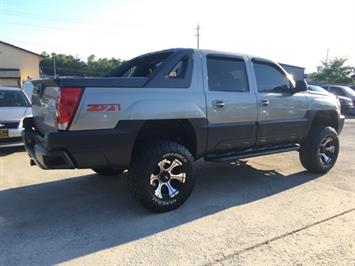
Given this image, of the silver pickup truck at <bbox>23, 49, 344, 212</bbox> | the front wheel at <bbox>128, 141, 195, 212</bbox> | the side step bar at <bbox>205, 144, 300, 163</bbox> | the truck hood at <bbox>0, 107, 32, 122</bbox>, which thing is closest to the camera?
the silver pickup truck at <bbox>23, 49, 344, 212</bbox>

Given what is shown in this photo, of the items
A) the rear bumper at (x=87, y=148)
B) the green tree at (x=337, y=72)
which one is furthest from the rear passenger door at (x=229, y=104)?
the green tree at (x=337, y=72)

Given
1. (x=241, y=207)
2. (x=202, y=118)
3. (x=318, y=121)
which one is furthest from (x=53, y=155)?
(x=318, y=121)

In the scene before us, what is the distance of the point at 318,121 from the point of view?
6.49 meters

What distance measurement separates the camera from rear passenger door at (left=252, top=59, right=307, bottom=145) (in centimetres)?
545

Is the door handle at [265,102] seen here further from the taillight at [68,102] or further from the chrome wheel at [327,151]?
the taillight at [68,102]

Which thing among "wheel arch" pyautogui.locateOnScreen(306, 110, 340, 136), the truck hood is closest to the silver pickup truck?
"wheel arch" pyautogui.locateOnScreen(306, 110, 340, 136)

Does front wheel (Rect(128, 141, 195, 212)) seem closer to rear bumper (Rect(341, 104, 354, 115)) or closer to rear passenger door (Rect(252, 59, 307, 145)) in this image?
rear passenger door (Rect(252, 59, 307, 145))

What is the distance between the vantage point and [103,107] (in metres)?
3.92

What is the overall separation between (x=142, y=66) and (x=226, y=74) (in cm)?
133

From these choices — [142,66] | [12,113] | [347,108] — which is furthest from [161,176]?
[347,108]

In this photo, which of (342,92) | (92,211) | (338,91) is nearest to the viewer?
(92,211)

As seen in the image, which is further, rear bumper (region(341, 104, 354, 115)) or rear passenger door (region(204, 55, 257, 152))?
rear bumper (region(341, 104, 354, 115))

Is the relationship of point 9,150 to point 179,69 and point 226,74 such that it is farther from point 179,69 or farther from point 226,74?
point 226,74

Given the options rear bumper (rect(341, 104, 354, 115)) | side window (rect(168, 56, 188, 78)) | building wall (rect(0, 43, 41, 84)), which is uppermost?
building wall (rect(0, 43, 41, 84))
